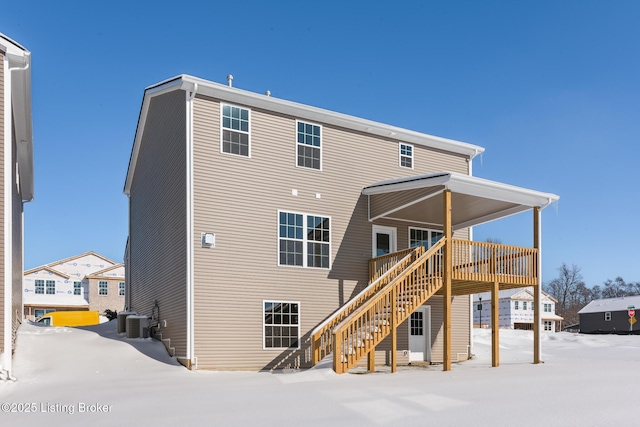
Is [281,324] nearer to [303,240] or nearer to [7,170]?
[303,240]

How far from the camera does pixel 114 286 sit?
43.8 m

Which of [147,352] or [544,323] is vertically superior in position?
[147,352]

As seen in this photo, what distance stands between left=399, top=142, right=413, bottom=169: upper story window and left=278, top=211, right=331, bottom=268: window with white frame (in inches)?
137

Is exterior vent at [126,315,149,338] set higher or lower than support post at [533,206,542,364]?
lower

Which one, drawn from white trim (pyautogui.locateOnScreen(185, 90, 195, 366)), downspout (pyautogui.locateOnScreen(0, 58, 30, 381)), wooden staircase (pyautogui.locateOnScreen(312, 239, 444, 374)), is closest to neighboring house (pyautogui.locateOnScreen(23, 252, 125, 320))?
white trim (pyautogui.locateOnScreen(185, 90, 195, 366))

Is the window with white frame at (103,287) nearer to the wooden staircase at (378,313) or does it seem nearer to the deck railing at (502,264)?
the wooden staircase at (378,313)

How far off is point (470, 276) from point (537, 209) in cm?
307

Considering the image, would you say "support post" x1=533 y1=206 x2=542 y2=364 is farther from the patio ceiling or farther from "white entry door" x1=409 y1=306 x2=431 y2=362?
"white entry door" x1=409 y1=306 x2=431 y2=362

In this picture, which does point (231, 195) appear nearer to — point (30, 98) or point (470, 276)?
point (30, 98)

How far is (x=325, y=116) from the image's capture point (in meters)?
16.0

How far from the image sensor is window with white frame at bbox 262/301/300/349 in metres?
14.5

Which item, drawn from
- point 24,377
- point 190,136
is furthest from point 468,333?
point 24,377

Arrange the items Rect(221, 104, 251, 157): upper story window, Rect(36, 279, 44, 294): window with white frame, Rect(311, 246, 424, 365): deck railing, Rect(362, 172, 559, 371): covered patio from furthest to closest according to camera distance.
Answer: Rect(36, 279, 44, 294): window with white frame
Rect(221, 104, 251, 157): upper story window
Rect(362, 172, 559, 371): covered patio
Rect(311, 246, 424, 365): deck railing

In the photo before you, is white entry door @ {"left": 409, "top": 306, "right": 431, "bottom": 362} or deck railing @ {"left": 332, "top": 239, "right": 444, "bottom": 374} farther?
white entry door @ {"left": 409, "top": 306, "right": 431, "bottom": 362}
